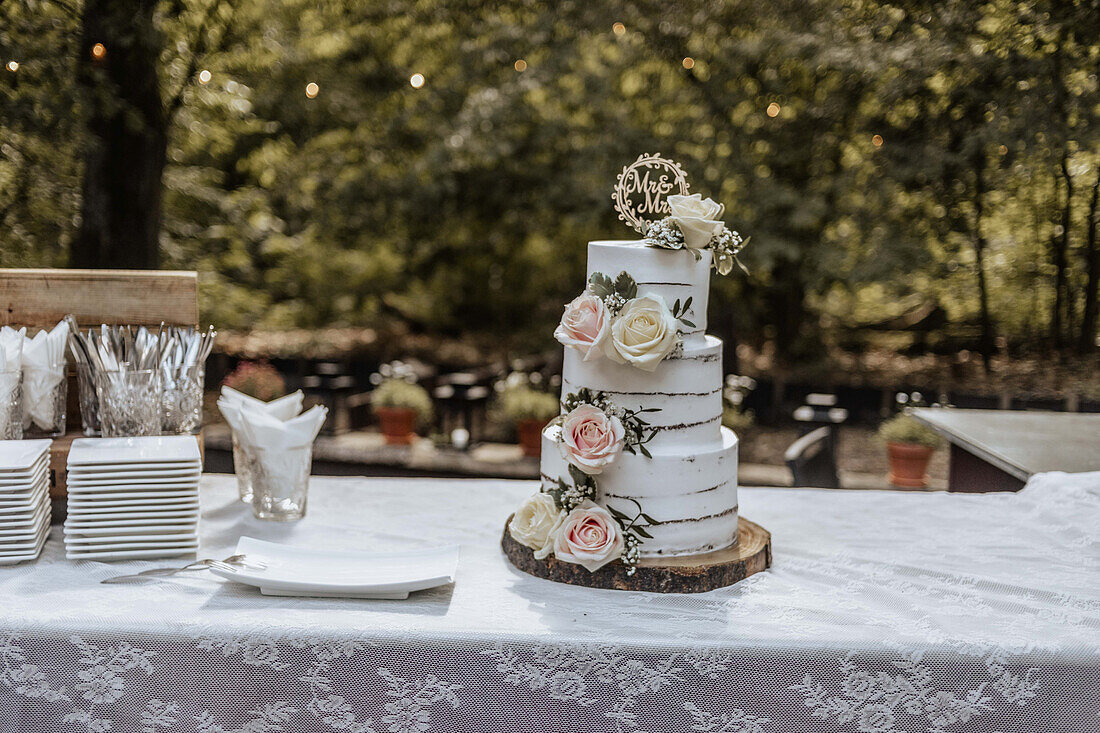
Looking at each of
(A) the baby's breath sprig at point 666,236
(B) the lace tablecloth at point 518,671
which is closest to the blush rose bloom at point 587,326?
(A) the baby's breath sprig at point 666,236

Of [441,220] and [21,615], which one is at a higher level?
[441,220]

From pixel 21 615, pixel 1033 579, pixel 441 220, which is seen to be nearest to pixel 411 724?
pixel 21 615

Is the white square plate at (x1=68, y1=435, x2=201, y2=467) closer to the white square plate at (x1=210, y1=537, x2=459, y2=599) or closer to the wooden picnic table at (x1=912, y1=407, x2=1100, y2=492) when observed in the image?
the white square plate at (x1=210, y1=537, x2=459, y2=599)

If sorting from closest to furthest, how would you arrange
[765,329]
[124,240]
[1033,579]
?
[1033,579], [124,240], [765,329]

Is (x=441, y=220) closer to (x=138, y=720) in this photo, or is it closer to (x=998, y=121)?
(x=998, y=121)

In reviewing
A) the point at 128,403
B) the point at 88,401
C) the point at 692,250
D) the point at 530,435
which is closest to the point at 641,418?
the point at 692,250

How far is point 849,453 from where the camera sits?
5.68m

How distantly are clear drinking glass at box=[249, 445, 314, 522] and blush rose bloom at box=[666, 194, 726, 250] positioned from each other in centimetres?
78

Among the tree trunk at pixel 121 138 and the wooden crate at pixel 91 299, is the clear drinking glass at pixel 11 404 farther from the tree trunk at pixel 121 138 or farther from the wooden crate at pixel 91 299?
the tree trunk at pixel 121 138

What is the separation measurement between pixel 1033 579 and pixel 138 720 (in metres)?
1.39

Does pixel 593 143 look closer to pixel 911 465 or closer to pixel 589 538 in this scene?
pixel 911 465

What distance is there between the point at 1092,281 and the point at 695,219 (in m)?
4.61

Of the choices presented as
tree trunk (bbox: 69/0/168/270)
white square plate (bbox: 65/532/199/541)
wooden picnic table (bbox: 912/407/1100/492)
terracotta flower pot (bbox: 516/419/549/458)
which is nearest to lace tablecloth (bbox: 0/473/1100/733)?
white square plate (bbox: 65/532/199/541)

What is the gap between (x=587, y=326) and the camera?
1369 millimetres
